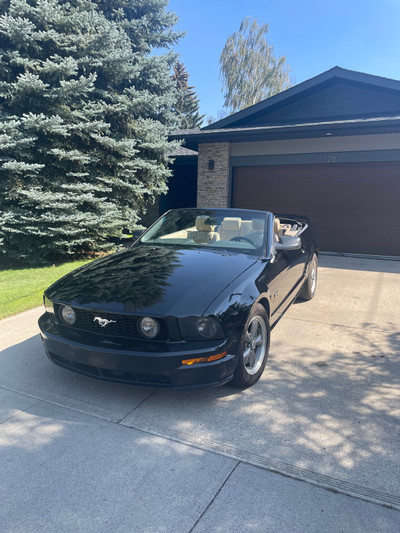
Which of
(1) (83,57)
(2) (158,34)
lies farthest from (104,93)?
(2) (158,34)

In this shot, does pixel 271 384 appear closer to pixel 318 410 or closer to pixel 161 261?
pixel 318 410

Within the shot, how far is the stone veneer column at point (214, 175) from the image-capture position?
466 inches

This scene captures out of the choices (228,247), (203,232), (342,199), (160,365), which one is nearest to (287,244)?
(228,247)

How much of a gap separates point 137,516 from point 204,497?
36 centimetres

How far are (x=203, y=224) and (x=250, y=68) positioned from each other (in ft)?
95.4

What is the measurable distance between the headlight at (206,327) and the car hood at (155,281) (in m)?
0.08

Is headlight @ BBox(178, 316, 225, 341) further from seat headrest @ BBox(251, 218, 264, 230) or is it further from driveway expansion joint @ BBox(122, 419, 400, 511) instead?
seat headrest @ BBox(251, 218, 264, 230)

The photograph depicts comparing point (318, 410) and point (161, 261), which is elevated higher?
point (161, 261)

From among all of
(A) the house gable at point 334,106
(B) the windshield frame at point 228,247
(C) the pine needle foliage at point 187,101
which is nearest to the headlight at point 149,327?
(B) the windshield frame at point 228,247

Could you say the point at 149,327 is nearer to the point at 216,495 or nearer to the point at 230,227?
the point at 216,495

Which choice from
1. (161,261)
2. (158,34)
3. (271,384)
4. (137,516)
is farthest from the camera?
(158,34)

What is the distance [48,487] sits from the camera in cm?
214

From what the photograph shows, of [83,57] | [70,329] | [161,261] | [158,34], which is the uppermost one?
[158,34]

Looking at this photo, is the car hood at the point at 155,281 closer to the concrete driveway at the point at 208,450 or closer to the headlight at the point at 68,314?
the headlight at the point at 68,314
